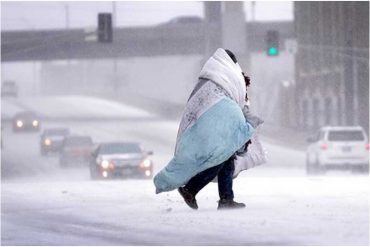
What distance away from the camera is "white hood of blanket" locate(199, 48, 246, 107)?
10.7 m

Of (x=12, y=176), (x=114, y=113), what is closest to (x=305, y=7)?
(x=114, y=113)

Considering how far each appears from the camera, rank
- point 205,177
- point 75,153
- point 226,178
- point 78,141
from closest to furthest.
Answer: point 205,177 → point 226,178 → point 75,153 → point 78,141

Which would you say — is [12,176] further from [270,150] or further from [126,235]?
[126,235]

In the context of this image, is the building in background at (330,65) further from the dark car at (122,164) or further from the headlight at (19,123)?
the dark car at (122,164)

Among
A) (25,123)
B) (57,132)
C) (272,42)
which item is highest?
(272,42)

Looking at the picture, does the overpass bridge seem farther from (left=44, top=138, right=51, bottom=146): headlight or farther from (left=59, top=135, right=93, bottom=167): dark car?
(left=59, top=135, right=93, bottom=167): dark car

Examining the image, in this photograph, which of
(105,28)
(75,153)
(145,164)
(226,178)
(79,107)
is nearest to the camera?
(226,178)

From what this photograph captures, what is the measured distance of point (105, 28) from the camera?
162ft

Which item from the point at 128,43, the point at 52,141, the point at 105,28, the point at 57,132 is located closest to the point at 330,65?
the point at 128,43

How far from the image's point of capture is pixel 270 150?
66.5 m

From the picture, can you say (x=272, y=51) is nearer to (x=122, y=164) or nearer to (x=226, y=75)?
(x=122, y=164)

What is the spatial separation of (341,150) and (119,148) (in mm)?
8029

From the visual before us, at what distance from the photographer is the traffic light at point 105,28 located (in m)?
49.2

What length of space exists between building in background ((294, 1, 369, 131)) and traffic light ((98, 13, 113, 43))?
24527 millimetres
